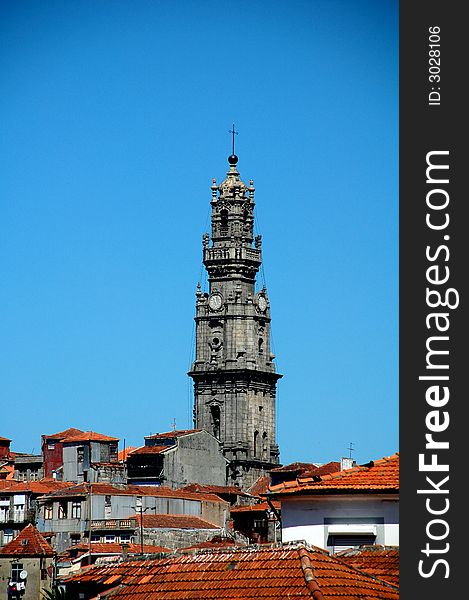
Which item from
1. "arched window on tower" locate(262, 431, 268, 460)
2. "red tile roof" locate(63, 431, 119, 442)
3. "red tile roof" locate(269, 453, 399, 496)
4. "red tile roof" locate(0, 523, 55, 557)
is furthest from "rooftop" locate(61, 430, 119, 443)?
"red tile roof" locate(269, 453, 399, 496)

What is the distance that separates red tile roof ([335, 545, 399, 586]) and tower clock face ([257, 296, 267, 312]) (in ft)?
425

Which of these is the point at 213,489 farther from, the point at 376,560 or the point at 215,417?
the point at 376,560

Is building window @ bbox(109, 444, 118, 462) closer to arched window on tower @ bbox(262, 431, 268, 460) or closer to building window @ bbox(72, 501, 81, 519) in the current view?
arched window on tower @ bbox(262, 431, 268, 460)

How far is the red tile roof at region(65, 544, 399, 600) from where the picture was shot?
26.6m

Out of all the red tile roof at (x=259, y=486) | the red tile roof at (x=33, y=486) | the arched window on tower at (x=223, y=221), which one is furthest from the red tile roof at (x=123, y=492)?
the arched window on tower at (x=223, y=221)

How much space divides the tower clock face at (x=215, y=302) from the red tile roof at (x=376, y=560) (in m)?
128

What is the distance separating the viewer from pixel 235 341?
159750mm

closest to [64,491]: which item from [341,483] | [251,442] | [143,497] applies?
[143,497]

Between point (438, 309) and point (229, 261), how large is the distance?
14154 cm

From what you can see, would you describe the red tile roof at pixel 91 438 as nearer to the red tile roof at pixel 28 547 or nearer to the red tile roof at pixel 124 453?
the red tile roof at pixel 124 453

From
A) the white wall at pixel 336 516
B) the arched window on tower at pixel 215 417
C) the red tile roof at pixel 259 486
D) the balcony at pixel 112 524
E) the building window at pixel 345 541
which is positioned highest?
the arched window on tower at pixel 215 417

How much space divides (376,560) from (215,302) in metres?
130

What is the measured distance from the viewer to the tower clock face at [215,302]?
16088 centimetres

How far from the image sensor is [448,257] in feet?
63.7
